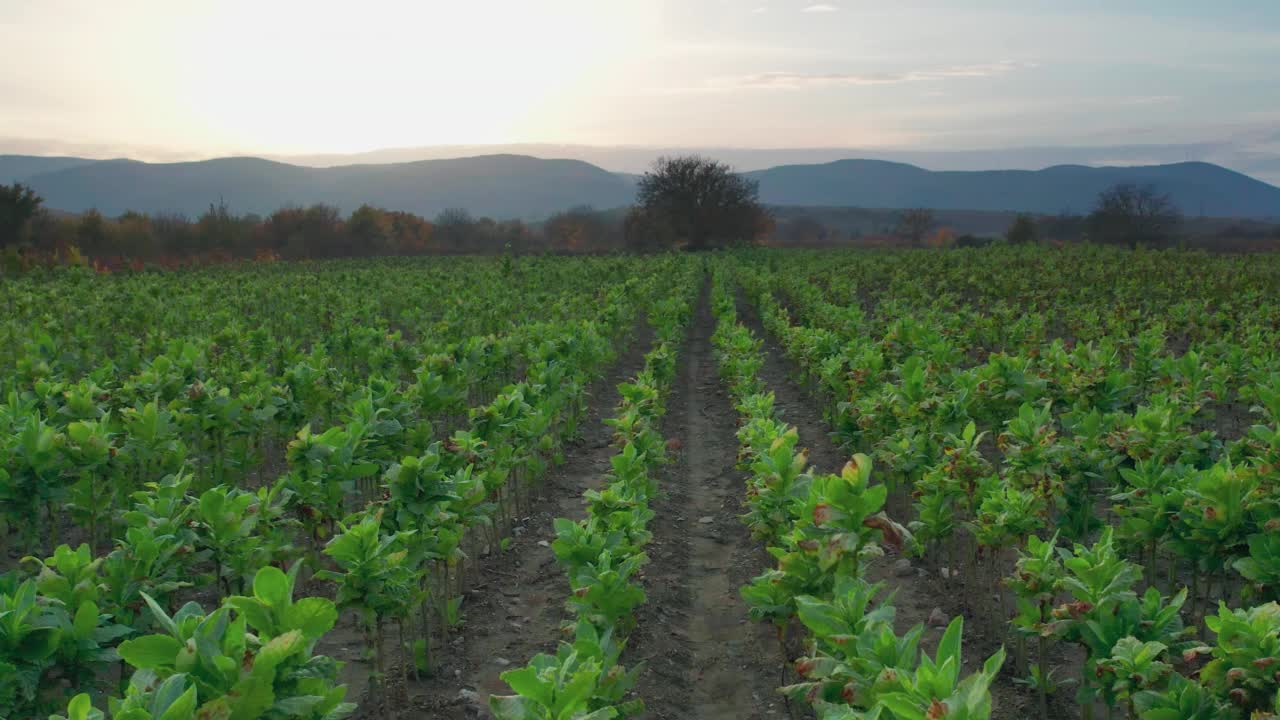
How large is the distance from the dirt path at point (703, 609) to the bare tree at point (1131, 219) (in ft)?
241

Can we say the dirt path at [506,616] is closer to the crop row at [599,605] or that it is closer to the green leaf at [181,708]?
the crop row at [599,605]

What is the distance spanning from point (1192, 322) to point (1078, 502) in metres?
15.4

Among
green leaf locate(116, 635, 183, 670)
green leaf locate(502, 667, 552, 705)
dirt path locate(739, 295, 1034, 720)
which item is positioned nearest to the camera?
green leaf locate(116, 635, 183, 670)

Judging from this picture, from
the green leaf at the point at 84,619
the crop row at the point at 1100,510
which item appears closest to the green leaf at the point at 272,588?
the green leaf at the point at 84,619

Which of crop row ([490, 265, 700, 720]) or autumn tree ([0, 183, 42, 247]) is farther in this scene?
autumn tree ([0, 183, 42, 247])

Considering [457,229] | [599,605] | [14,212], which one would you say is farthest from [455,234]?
[599,605]

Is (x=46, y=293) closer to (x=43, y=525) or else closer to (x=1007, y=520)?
(x=43, y=525)

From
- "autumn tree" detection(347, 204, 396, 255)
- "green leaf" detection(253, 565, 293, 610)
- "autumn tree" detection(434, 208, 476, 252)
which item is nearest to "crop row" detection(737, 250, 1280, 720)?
"green leaf" detection(253, 565, 293, 610)

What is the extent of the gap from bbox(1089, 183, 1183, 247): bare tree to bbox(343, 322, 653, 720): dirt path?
75614 millimetres

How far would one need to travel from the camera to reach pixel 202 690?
3.18 m

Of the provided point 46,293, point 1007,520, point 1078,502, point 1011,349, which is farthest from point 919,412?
point 46,293

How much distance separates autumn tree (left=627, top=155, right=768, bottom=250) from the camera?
85.2 m

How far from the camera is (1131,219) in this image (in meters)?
80.1

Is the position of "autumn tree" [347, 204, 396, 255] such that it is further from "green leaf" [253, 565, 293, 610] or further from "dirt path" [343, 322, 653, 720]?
"green leaf" [253, 565, 293, 610]
